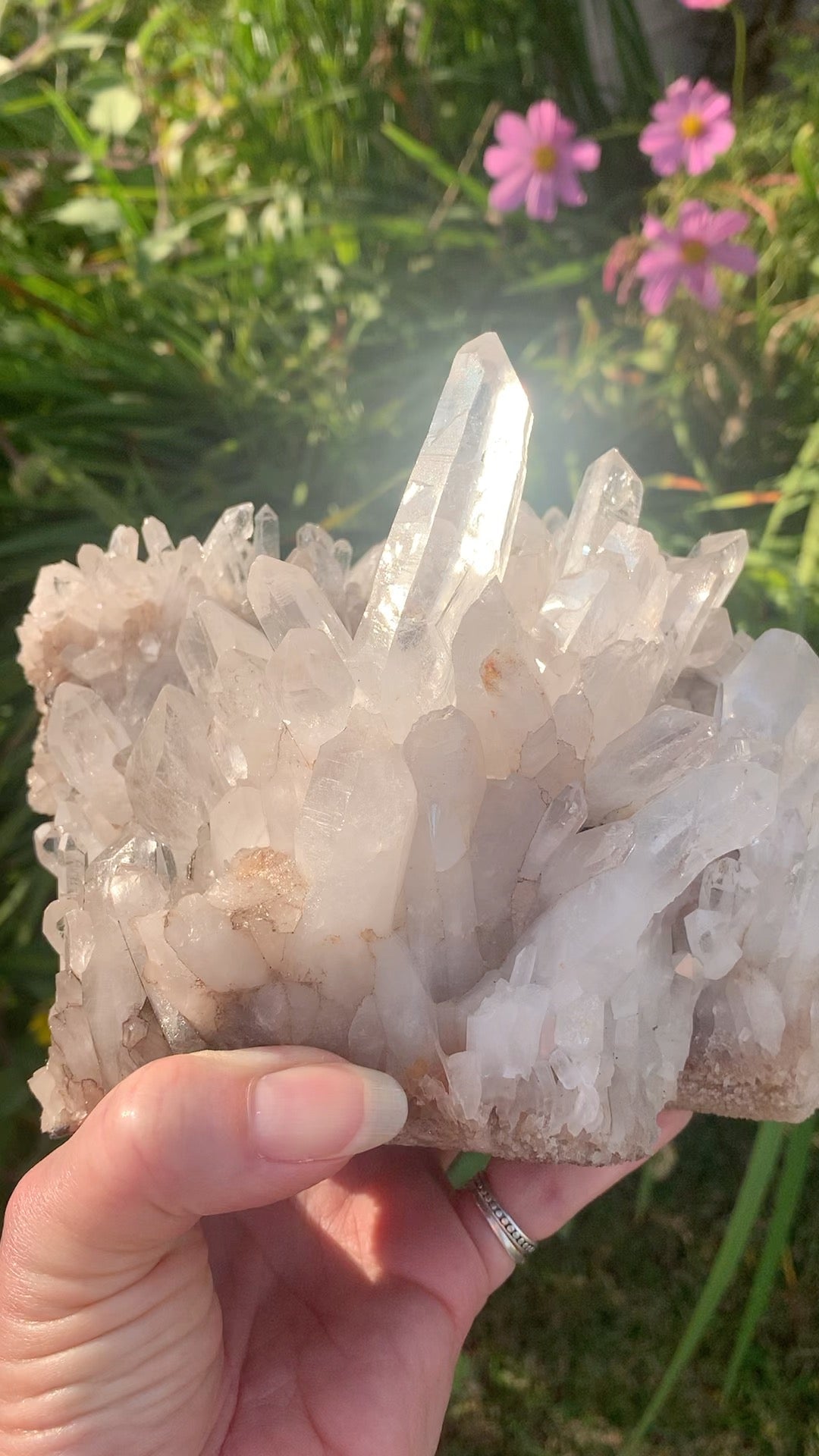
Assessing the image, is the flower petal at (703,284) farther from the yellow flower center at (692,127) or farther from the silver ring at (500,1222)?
the silver ring at (500,1222)

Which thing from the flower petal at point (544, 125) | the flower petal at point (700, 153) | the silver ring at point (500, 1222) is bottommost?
the silver ring at point (500, 1222)

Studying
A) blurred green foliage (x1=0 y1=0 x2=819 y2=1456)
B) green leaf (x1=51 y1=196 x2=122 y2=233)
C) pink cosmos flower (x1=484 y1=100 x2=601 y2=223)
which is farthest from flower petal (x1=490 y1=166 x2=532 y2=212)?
green leaf (x1=51 y1=196 x2=122 y2=233)

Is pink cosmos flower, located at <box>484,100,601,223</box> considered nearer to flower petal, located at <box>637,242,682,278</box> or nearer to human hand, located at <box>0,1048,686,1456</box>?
flower petal, located at <box>637,242,682,278</box>

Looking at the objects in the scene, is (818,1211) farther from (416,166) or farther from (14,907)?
(416,166)

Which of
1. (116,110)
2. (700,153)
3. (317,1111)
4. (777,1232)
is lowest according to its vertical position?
(777,1232)

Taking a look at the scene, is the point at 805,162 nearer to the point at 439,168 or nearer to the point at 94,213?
the point at 439,168

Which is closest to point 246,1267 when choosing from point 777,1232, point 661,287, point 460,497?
point 777,1232

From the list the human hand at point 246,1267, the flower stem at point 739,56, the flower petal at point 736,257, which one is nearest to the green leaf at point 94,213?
the flower petal at point 736,257

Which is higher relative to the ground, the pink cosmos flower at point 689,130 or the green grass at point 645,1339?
the pink cosmos flower at point 689,130
